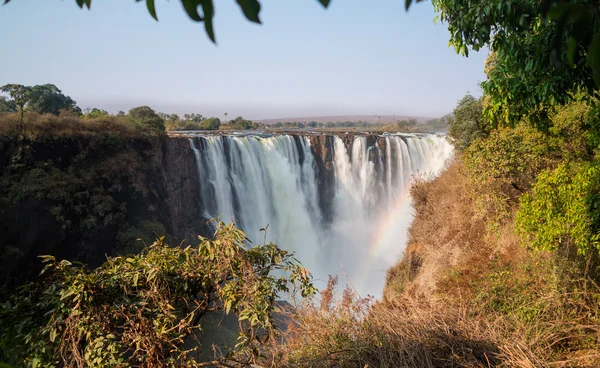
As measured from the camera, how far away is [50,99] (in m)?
23.2

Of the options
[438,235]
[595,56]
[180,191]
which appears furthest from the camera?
[180,191]

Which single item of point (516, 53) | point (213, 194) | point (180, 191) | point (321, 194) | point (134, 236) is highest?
point (516, 53)

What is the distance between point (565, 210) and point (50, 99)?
25.5 metres

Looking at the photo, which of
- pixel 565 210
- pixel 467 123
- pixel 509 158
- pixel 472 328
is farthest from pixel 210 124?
pixel 472 328

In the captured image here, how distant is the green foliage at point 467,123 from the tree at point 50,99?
1869 cm

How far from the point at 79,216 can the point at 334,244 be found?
13.7 meters

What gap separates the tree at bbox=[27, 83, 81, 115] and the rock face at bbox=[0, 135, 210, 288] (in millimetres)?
6335

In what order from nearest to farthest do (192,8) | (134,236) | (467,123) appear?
(192,8)
(467,123)
(134,236)

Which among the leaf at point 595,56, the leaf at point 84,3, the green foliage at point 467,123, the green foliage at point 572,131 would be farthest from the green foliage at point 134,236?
the leaf at point 595,56

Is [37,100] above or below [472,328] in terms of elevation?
above

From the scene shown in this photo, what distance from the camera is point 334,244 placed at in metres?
24.0

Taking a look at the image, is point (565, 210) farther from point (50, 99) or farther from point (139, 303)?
point (50, 99)

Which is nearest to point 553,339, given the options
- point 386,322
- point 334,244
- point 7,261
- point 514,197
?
point 386,322

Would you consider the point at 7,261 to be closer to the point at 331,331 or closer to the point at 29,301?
the point at 29,301
